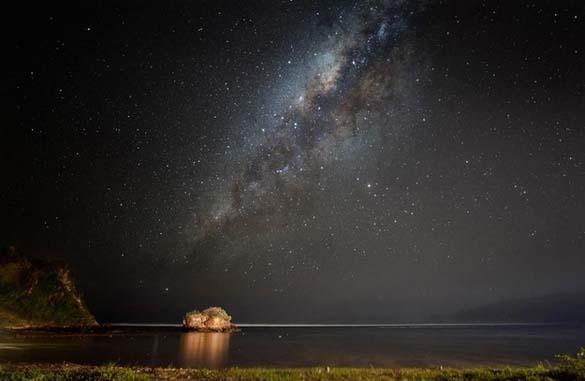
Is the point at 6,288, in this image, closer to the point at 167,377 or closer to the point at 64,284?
the point at 64,284

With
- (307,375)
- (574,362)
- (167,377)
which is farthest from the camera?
(307,375)

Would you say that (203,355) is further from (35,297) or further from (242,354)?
(35,297)

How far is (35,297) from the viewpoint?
178625 millimetres

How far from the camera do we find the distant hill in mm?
167750

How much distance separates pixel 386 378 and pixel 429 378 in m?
3.12

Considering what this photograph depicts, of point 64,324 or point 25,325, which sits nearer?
point 25,325

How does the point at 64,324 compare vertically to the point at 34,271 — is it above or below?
below

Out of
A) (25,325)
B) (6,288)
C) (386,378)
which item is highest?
(6,288)

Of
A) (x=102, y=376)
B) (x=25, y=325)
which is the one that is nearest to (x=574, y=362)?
(x=102, y=376)

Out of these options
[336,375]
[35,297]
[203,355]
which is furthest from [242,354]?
[35,297]

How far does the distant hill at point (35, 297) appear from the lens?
167750mm

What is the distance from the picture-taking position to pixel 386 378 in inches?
1232

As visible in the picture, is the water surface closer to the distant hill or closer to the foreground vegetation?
the foreground vegetation

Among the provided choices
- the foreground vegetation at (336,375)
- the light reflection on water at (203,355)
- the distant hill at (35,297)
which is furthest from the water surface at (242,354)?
the distant hill at (35,297)
